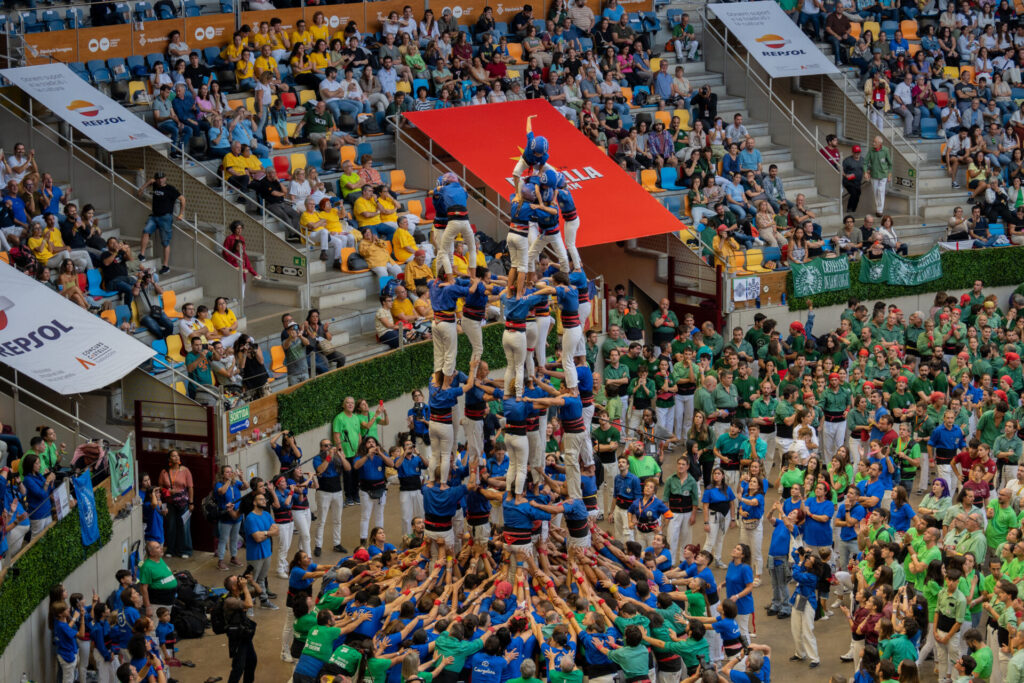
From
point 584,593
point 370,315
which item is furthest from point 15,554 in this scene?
point 370,315

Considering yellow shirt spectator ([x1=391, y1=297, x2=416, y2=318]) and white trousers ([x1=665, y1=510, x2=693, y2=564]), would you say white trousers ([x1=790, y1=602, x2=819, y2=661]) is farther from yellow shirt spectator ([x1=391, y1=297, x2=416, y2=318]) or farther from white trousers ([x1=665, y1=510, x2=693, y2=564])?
yellow shirt spectator ([x1=391, y1=297, x2=416, y2=318])

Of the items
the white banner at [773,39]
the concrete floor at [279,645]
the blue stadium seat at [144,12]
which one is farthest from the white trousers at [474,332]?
the white banner at [773,39]

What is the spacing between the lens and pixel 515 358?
18.9m

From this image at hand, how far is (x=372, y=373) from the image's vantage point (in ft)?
85.5

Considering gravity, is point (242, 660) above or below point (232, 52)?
below

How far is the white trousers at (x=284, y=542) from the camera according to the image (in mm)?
22016

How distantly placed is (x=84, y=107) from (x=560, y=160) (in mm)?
8740

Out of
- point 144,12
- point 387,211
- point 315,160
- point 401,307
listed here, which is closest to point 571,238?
point 401,307

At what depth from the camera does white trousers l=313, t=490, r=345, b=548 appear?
2305cm

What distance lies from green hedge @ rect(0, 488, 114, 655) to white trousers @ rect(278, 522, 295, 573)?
7.75 feet

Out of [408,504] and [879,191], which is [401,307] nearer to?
[408,504]

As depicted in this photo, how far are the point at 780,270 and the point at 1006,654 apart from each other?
13.8 metres

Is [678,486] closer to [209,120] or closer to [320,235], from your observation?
[320,235]

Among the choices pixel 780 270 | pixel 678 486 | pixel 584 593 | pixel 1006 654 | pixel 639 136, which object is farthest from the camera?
pixel 639 136
